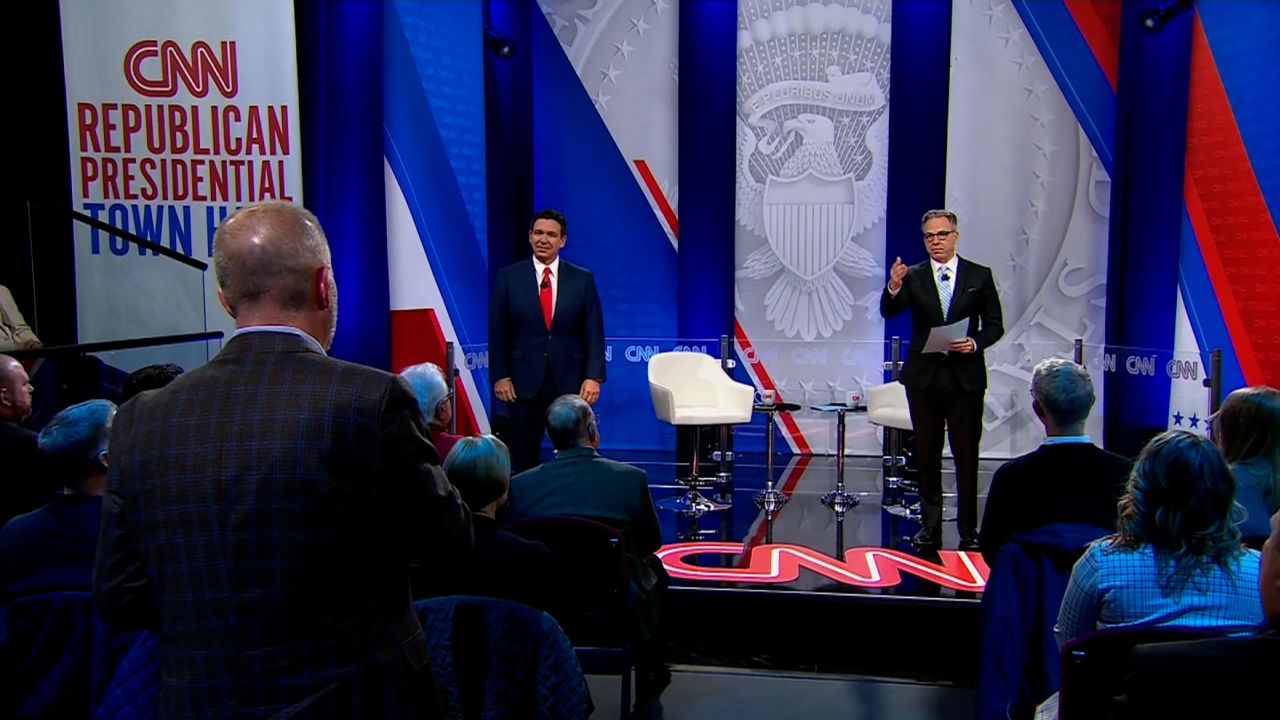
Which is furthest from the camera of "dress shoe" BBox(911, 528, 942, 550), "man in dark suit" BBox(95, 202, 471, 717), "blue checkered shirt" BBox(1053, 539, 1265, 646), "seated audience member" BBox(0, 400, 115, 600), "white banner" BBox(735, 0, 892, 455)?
"white banner" BBox(735, 0, 892, 455)

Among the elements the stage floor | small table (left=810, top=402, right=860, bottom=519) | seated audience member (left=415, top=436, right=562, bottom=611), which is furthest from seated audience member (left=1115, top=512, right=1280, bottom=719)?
small table (left=810, top=402, right=860, bottom=519)

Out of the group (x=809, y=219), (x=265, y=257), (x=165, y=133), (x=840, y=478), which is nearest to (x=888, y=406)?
(x=840, y=478)

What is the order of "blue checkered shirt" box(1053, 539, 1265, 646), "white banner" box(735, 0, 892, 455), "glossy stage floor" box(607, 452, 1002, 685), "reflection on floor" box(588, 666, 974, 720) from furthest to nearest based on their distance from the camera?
1. "white banner" box(735, 0, 892, 455)
2. "glossy stage floor" box(607, 452, 1002, 685)
3. "reflection on floor" box(588, 666, 974, 720)
4. "blue checkered shirt" box(1053, 539, 1265, 646)

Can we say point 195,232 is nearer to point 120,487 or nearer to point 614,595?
point 614,595

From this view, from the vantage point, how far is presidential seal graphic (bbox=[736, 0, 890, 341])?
743cm

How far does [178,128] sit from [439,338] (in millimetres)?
1911

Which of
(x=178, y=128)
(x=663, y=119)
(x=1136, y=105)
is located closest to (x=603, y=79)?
(x=663, y=119)

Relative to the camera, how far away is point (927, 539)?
471 cm

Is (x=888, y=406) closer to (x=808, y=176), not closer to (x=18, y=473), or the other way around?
(x=808, y=176)

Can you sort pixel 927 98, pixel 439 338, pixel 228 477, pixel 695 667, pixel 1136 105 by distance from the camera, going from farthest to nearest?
pixel 927 98
pixel 1136 105
pixel 439 338
pixel 695 667
pixel 228 477

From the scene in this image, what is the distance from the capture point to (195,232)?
5609 millimetres

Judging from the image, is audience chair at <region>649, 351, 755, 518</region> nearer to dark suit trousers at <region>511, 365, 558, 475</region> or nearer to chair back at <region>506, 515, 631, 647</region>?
dark suit trousers at <region>511, 365, 558, 475</region>

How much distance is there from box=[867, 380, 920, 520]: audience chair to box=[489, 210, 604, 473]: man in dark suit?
1.89 metres

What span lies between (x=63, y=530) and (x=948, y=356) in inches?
145
